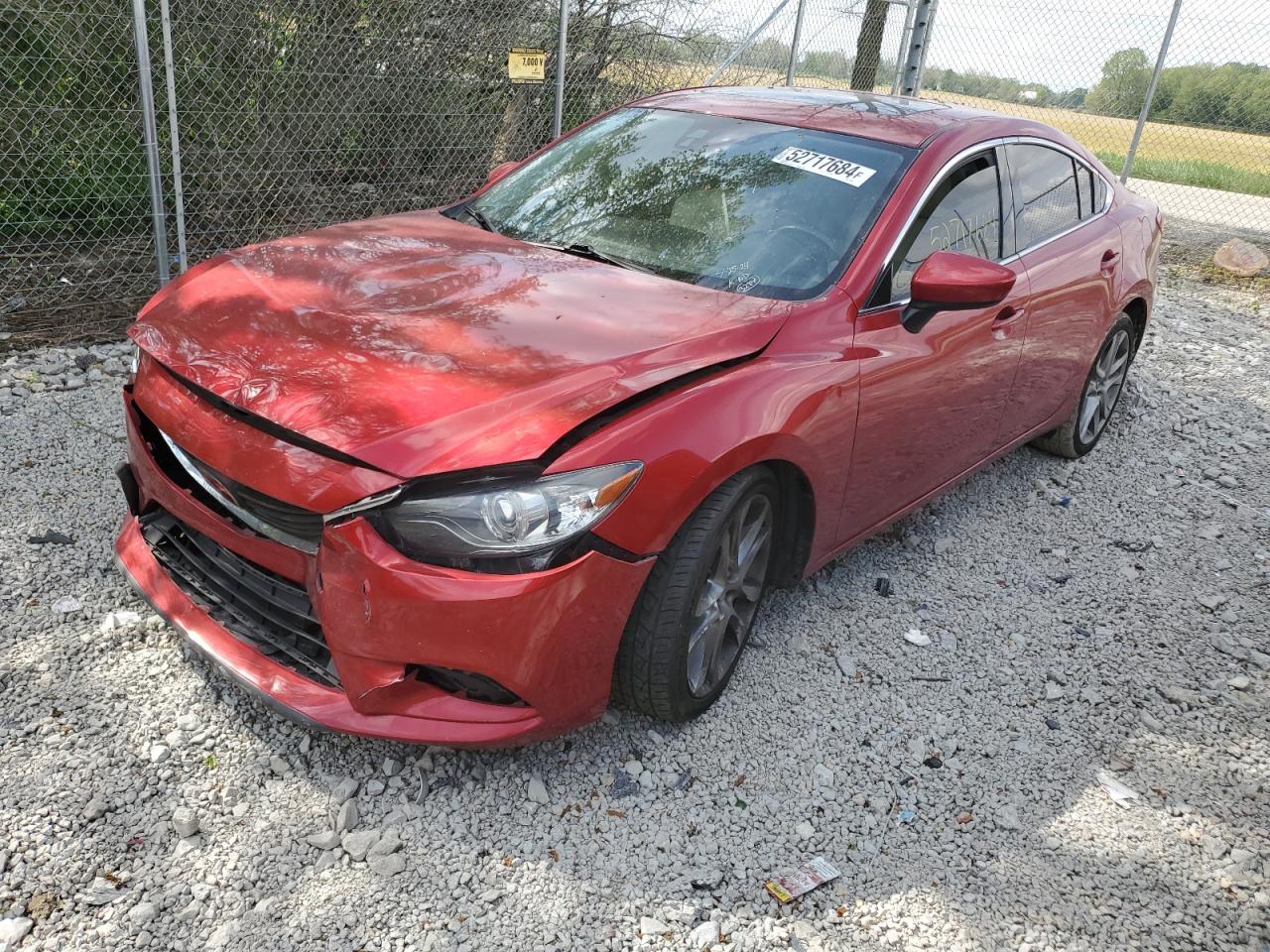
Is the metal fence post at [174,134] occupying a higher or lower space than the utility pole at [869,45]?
lower

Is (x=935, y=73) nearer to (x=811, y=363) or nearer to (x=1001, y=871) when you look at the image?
(x=811, y=363)

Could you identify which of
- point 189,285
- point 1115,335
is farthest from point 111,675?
point 1115,335

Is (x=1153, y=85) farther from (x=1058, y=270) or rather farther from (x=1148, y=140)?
(x=1058, y=270)

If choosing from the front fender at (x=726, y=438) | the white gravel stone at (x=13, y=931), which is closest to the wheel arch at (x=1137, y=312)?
the front fender at (x=726, y=438)

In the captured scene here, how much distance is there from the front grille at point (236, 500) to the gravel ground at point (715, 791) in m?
0.64

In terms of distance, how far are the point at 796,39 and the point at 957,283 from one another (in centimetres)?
807

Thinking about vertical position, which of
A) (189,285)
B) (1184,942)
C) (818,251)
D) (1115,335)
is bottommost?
(1184,942)

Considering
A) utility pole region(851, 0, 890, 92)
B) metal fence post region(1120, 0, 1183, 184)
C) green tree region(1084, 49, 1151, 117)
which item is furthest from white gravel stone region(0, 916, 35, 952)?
green tree region(1084, 49, 1151, 117)

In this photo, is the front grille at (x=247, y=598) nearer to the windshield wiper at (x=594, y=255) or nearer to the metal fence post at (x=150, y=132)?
the windshield wiper at (x=594, y=255)

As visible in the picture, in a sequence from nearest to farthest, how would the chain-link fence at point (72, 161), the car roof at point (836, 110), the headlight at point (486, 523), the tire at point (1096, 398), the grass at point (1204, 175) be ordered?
the headlight at point (486, 523) → the car roof at point (836, 110) → the tire at point (1096, 398) → the chain-link fence at point (72, 161) → the grass at point (1204, 175)

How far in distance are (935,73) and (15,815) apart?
1209cm

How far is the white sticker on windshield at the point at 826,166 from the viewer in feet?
11.6

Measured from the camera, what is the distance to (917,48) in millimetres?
11422

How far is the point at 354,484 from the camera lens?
2.36 m
